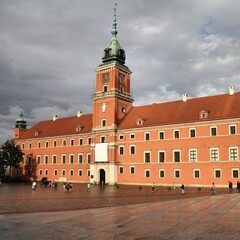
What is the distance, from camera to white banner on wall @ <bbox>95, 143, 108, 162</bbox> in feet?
199

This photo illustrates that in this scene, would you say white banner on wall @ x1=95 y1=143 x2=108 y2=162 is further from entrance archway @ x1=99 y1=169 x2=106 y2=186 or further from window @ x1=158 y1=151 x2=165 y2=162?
window @ x1=158 y1=151 x2=165 y2=162

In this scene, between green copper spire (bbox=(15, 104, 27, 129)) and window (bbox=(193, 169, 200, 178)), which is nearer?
window (bbox=(193, 169, 200, 178))

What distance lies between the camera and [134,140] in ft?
191

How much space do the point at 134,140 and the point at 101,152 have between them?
726cm

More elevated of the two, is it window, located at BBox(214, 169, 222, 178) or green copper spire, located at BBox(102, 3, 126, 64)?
green copper spire, located at BBox(102, 3, 126, 64)

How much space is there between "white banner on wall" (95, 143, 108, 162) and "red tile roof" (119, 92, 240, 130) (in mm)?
4813

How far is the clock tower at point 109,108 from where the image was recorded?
198 feet

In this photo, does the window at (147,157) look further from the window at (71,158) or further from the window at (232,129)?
the window at (71,158)

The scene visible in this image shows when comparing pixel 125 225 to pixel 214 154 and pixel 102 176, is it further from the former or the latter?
pixel 102 176

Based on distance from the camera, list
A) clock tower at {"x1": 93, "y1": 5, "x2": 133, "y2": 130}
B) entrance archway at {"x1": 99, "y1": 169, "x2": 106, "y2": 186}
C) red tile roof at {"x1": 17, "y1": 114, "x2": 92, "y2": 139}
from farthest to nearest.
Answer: red tile roof at {"x1": 17, "y1": 114, "x2": 92, "y2": 139} < clock tower at {"x1": 93, "y1": 5, "x2": 133, "y2": 130} < entrance archway at {"x1": 99, "y1": 169, "x2": 106, "y2": 186}

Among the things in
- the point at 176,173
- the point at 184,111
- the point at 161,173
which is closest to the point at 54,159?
the point at 161,173

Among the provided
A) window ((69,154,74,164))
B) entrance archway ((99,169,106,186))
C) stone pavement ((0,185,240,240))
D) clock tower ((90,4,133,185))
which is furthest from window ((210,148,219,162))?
window ((69,154,74,164))

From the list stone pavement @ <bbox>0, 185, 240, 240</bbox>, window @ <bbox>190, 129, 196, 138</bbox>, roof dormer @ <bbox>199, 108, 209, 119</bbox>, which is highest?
roof dormer @ <bbox>199, 108, 209, 119</bbox>

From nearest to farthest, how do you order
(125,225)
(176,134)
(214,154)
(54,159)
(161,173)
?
1. (125,225)
2. (214,154)
3. (176,134)
4. (161,173)
5. (54,159)
